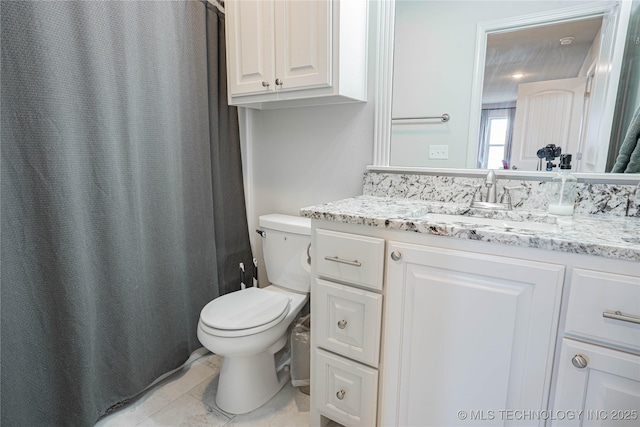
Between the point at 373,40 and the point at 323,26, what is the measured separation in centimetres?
29

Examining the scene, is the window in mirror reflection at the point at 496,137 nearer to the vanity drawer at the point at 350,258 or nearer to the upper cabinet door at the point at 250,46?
the vanity drawer at the point at 350,258

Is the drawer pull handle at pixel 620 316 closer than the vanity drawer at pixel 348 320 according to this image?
Yes

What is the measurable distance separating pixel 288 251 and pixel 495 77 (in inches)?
46.7

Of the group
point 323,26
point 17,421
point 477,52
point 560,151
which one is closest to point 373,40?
point 323,26

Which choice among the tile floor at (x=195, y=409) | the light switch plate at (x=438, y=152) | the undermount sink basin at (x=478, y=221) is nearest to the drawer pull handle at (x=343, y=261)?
the undermount sink basin at (x=478, y=221)

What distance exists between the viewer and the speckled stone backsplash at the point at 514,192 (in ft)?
3.84

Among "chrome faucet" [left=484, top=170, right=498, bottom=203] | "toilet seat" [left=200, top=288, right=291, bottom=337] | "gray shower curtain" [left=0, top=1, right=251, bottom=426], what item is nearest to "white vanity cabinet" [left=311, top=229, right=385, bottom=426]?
"toilet seat" [left=200, top=288, right=291, bottom=337]

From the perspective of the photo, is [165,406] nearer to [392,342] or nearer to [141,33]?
[392,342]

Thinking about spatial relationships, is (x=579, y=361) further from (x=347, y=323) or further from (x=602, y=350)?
(x=347, y=323)

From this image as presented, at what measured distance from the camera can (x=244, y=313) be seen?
4.84ft

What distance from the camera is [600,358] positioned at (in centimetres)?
83

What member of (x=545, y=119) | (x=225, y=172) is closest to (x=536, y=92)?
(x=545, y=119)

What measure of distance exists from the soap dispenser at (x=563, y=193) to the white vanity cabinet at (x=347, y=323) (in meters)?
0.66

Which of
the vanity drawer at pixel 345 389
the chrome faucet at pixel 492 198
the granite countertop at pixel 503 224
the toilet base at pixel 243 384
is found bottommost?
the toilet base at pixel 243 384
